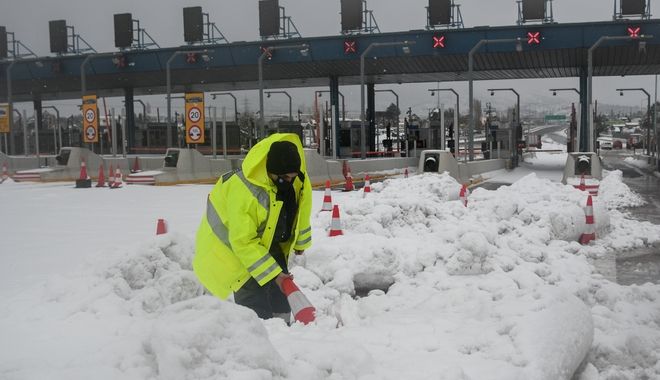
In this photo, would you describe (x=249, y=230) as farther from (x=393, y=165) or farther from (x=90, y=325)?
(x=393, y=165)

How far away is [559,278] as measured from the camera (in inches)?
311

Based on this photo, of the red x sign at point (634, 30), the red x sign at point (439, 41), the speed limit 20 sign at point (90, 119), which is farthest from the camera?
the red x sign at point (439, 41)

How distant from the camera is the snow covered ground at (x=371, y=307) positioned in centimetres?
347

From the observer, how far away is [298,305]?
418cm

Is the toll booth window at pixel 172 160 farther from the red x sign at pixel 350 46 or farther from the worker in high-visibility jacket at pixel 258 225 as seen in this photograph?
the worker in high-visibility jacket at pixel 258 225

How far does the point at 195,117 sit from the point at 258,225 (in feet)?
79.6

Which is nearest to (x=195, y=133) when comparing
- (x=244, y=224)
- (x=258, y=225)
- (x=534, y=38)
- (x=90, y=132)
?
(x=90, y=132)

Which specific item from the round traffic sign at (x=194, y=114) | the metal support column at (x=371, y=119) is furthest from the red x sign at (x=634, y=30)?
the round traffic sign at (x=194, y=114)

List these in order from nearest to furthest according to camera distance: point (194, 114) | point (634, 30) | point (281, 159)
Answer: point (281, 159) < point (194, 114) < point (634, 30)

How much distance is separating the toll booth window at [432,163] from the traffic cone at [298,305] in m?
21.0

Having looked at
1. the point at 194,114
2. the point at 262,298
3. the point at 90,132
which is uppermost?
the point at 194,114

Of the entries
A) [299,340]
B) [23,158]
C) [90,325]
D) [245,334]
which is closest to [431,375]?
[299,340]

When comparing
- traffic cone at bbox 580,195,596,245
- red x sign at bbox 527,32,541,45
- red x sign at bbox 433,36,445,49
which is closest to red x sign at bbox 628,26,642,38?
red x sign at bbox 527,32,541,45

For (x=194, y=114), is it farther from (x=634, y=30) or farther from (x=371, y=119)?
(x=634, y=30)
